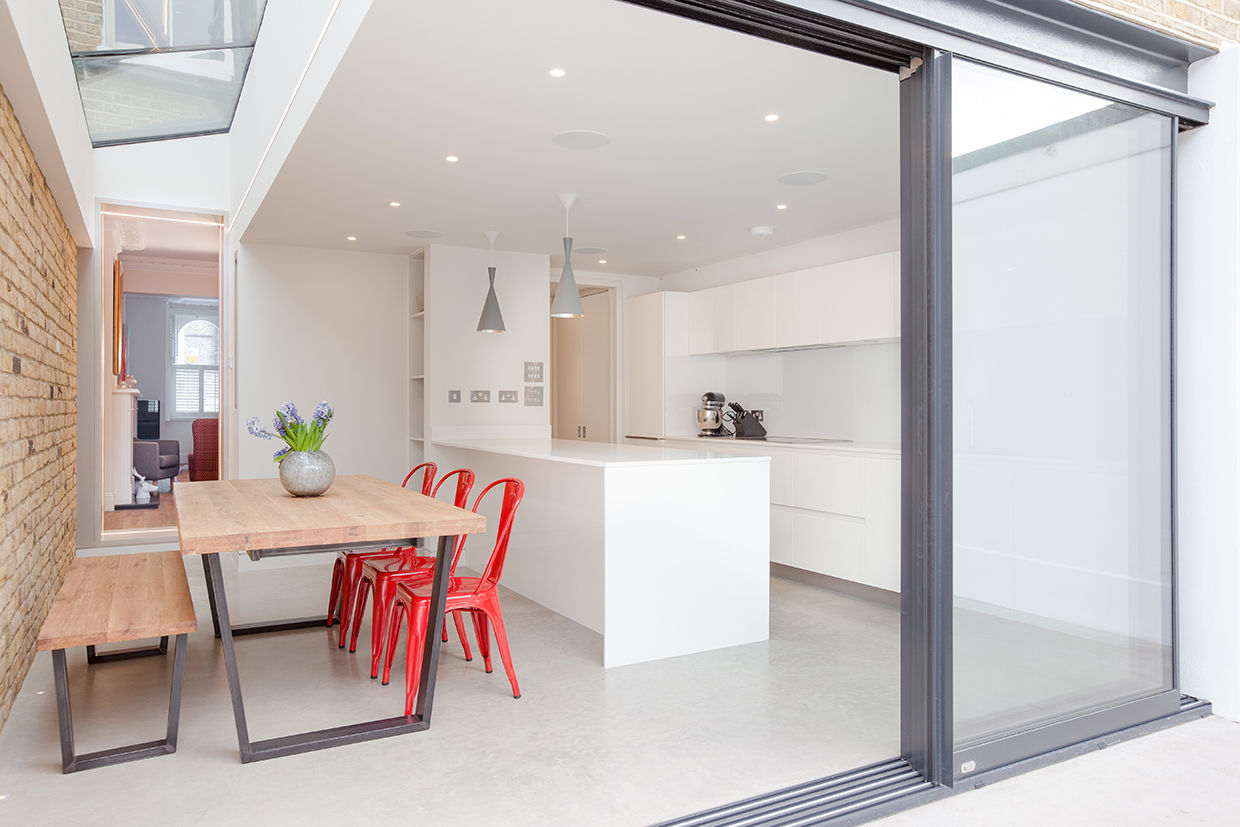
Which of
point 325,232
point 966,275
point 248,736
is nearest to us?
point 966,275

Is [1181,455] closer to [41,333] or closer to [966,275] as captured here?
[966,275]

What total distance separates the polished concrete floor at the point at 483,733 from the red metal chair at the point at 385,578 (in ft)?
0.39

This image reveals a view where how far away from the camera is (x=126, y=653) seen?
3486 mm

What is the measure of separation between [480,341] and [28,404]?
3064 mm

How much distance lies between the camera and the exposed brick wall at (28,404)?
2.70 meters

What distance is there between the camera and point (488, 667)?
3.30 meters

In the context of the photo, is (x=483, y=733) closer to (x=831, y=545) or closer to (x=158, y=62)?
(x=831, y=545)

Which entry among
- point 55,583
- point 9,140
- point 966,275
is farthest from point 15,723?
point 966,275

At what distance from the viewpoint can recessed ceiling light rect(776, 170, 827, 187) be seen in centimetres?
394

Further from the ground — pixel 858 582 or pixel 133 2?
pixel 133 2

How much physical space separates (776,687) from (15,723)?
2.62 m

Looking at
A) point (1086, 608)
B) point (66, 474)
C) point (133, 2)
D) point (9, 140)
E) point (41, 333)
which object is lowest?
point (1086, 608)

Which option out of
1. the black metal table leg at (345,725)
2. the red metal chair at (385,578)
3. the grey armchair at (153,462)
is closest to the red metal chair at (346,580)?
the red metal chair at (385,578)

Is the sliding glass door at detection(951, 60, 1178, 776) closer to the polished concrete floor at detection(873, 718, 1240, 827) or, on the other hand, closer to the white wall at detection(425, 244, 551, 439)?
the polished concrete floor at detection(873, 718, 1240, 827)
